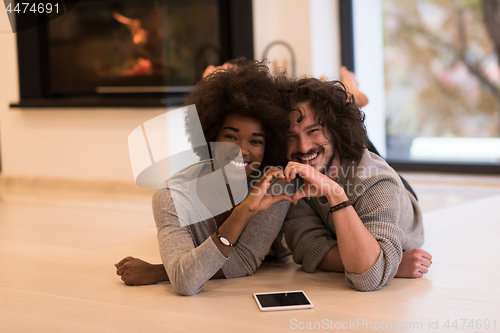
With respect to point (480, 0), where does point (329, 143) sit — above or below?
below

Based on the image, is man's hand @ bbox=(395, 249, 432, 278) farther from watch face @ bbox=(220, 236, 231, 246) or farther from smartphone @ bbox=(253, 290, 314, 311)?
→ watch face @ bbox=(220, 236, 231, 246)

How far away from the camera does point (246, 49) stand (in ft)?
12.4

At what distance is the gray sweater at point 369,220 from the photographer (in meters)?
1.58

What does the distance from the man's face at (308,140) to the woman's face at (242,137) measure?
0.37 feet

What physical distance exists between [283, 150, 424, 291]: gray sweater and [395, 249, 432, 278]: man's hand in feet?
0.15

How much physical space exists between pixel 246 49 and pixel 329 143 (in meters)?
2.20

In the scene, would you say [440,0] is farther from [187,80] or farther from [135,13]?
[135,13]

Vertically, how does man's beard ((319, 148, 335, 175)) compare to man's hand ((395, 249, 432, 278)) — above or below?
above

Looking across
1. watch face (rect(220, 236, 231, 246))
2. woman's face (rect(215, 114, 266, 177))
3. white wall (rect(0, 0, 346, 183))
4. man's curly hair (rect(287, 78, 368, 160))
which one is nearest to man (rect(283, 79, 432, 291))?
man's curly hair (rect(287, 78, 368, 160))

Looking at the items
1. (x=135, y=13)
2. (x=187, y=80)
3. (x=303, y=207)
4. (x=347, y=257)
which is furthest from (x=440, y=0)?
(x=347, y=257)

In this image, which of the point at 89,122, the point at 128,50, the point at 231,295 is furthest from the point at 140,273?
the point at 128,50

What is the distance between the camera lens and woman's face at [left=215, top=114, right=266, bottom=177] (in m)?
1.67

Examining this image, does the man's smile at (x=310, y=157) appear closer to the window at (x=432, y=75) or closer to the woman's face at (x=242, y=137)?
the woman's face at (x=242, y=137)

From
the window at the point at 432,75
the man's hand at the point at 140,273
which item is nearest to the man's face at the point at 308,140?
the man's hand at the point at 140,273
